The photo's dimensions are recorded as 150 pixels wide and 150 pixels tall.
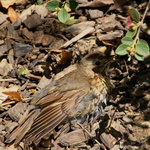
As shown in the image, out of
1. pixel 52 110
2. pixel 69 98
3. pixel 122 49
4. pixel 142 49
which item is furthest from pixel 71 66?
pixel 142 49

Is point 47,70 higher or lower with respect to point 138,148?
higher

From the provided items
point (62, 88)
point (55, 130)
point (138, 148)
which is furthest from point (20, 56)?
point (138, 148)

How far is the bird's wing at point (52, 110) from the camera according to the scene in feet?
16.5

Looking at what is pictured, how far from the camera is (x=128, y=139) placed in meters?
5.05

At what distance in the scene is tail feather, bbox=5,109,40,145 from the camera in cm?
527

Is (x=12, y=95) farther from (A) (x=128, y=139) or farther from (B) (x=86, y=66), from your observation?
(A) (x=128, y=139)

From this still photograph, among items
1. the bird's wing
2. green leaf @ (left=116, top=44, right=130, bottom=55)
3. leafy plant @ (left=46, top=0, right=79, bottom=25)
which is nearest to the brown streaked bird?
the bird's wing

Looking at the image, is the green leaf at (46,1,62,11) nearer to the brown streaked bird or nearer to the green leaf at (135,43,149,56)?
the brown streaked bird

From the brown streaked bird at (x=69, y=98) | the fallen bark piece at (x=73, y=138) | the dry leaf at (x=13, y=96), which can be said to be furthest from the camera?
the dry leaf at (x=13, y=96)

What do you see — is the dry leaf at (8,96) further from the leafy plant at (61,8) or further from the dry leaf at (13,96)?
the leafy plant at (61,8)

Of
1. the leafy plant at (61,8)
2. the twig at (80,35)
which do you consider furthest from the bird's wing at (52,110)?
the leafy plant at (61,8)

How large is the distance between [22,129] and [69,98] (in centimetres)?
84

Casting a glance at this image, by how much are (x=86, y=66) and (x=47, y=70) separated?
692 mm

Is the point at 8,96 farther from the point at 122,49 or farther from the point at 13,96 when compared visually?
the point at 122,49
